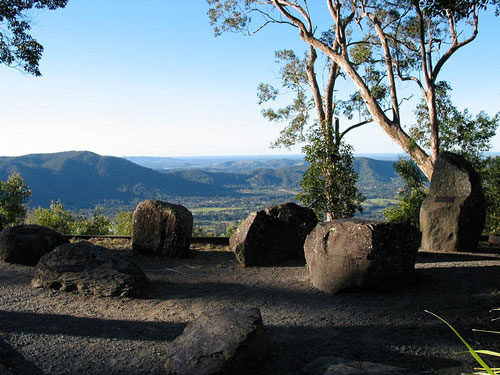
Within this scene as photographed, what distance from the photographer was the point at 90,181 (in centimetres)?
8081

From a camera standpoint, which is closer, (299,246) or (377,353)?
(377,353)

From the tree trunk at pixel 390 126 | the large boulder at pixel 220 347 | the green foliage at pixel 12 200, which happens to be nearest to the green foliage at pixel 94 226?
the green foliage at pixel 12 200

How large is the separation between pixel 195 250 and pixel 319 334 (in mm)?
5680

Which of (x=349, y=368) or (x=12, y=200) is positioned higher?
(x=349, y=368)

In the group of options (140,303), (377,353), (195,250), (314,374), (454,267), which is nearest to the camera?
(314,374)

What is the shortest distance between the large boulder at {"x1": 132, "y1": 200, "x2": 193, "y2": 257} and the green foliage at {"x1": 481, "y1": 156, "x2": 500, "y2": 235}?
978 centimetres

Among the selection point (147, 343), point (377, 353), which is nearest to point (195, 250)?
point (147, 343)

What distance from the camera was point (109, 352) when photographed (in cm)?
445

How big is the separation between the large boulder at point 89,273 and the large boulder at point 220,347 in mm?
2508

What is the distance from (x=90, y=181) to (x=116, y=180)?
669 cm

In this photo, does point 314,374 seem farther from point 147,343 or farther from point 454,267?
point 454,267

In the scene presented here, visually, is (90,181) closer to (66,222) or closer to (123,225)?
(123,225)

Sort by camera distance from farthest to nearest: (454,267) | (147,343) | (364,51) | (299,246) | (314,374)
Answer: (364,51)
(299,246)
(454,267)
(147,343)
(314,374)

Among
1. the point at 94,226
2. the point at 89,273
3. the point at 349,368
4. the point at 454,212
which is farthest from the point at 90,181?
the point at 349,368
